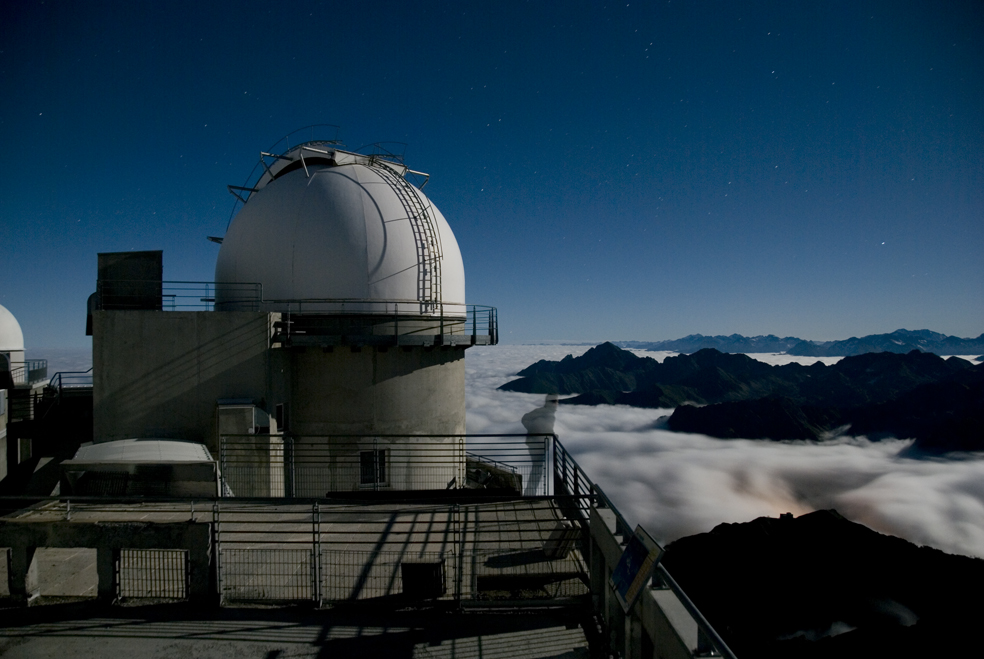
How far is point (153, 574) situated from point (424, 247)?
11.1 metres

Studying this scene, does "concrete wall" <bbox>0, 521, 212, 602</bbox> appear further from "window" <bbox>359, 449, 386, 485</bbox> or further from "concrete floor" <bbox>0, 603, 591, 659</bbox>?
"window" <bbox>359, 449, 386, 485</bbox>

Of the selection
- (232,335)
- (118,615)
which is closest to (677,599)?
(118,615)

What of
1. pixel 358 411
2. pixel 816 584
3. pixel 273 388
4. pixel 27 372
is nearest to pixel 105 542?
pixel 273 388

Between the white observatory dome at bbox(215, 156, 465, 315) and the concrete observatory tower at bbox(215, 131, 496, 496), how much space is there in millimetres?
33

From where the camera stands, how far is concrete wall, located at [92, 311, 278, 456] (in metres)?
12.4

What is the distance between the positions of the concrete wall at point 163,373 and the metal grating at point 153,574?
171 inches

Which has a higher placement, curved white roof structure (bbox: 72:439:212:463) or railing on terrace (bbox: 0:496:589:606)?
curved white roof structure (bbox: 72:439:212:463)

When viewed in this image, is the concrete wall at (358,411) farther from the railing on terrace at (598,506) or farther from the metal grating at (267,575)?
the metal grating at (267,575)

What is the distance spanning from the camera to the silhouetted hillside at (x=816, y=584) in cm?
6084

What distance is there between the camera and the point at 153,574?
798cm

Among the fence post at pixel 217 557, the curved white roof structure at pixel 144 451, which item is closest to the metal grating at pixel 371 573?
the fence post at pixel 217 557

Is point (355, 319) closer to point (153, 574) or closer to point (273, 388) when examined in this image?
point (273, 388)

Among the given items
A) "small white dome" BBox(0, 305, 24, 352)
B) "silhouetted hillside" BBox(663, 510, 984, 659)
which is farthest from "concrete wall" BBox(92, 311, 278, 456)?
"silhouetted hillside" BBox(663, 510, 984, 659)

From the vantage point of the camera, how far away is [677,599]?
501 centimetres
